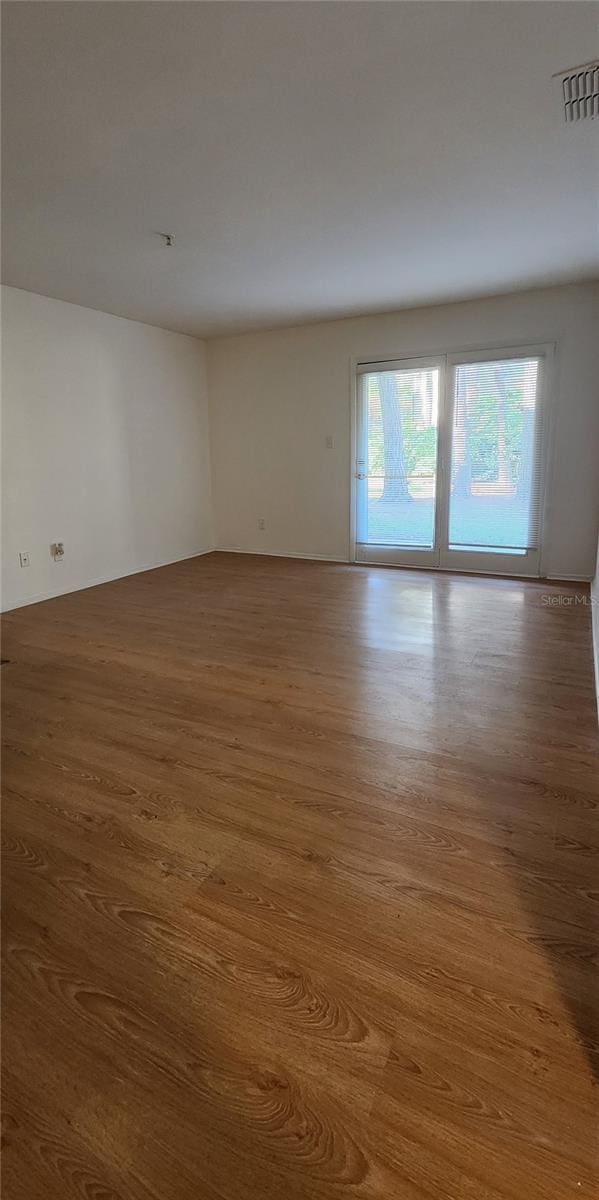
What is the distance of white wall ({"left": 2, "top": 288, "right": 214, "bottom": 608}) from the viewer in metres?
4.47

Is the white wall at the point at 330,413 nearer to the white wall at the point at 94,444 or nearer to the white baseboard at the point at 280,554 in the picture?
the white baseboard at the point at 280,554

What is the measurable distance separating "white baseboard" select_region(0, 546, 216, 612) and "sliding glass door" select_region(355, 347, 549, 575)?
221 cm

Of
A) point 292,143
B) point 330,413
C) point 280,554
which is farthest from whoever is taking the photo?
point 280,554

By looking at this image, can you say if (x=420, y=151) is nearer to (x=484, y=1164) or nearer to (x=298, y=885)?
(x=298, y=885)

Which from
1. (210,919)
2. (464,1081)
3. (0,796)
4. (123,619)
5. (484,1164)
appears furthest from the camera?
(123,619)

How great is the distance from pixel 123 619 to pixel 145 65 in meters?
3.12

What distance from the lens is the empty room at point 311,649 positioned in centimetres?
105

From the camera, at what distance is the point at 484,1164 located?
0.93 meters

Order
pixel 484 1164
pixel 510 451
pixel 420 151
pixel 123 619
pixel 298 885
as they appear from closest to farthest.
A: pixel 484 1164, pixel 298 885, pixel 420 151, pixel 123 619, pixel 510 451

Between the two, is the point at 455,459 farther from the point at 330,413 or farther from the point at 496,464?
the point at 330,413

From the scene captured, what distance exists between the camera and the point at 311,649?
135 inches

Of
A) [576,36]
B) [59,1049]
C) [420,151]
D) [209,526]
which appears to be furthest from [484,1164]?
[209,526]

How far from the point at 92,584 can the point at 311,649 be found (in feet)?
9.56

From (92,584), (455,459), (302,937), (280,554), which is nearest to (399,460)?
(455,459)
